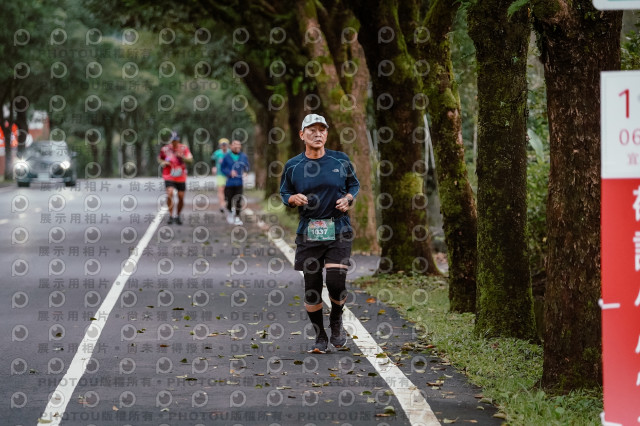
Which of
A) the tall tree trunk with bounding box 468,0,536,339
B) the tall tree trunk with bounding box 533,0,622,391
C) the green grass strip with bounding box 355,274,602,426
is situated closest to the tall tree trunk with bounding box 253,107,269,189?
the green grass strip with bounding box 355,274,602,426

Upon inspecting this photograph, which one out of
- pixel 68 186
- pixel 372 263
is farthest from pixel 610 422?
pixel 68 186

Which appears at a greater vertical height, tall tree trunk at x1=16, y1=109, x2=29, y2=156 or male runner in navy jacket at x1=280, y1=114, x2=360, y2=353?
tall tree trunk at x1=16, y1=109, x2=29, y2=156

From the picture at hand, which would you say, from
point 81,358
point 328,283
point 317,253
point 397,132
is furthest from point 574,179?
point 397,132

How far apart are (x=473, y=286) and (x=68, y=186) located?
43.2 meters

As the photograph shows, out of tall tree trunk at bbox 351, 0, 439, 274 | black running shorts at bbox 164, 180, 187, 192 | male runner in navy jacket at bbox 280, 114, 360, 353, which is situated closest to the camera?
male runner in navy jacket at bbox 280, 114, 360, 353

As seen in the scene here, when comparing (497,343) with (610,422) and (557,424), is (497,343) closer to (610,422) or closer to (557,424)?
(557,424)

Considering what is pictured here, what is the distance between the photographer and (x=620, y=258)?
21.3ft

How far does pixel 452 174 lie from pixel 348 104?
901cm

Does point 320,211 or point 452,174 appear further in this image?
point 452,174

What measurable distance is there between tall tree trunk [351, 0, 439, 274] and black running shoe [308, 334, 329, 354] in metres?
7.22

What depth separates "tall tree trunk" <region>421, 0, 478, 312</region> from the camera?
47.2 feet

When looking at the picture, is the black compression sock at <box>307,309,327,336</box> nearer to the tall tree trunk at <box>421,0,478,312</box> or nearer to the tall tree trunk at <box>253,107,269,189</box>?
the tall tree trunk at <box>421,0,478,312</box>

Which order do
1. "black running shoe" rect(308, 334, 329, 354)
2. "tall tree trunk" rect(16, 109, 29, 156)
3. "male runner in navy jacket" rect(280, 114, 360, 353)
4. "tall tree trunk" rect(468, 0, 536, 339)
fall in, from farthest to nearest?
1. "tall tree trunk" rect(16, 109, 29, 156)
2. "tall tree trunk" rect(468, 0, 536, 339)
3. "black running shoe" rect(308, 334, 329, 354)
4. "male runner in navy jacket" rect(280, 114, 360, 353)

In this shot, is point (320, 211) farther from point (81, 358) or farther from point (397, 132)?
point (397, 132)
